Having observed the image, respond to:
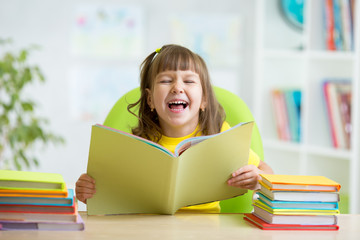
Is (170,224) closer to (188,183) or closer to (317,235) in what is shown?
(188,183)

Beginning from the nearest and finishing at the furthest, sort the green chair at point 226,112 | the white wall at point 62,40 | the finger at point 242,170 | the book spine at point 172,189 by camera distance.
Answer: the book spine at point 172,189 → the finger at point 242,170 → the green chair at point 226,112 → the white wall at point 62,40

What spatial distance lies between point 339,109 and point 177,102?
142 centimetres

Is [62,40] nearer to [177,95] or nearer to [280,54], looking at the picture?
[280,54]

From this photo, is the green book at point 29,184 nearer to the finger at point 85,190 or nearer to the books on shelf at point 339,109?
the finger at point 85,190

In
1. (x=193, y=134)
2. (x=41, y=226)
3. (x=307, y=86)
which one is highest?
(x=307, y=86)

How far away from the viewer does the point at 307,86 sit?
9.33 feet

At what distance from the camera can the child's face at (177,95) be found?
154 cm

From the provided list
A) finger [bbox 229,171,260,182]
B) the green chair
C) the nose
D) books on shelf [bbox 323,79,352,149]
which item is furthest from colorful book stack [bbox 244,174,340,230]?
books on shelf [bbox 323,79,352,149]

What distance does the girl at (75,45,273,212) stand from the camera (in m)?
1.54

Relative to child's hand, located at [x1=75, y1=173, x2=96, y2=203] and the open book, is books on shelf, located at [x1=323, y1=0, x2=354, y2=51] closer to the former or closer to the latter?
the open book

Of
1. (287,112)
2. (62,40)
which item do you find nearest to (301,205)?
(287,112)

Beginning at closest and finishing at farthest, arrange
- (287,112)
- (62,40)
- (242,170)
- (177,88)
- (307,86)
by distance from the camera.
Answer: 1. (242,170)
2. (177,88)
3. (307,86)
4. (287,112)
5. (62,40)

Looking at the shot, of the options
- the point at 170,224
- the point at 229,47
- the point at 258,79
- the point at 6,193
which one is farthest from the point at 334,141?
the point at 6,193

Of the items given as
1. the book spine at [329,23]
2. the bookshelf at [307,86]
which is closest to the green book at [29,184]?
the bookshelf at [307,86]
